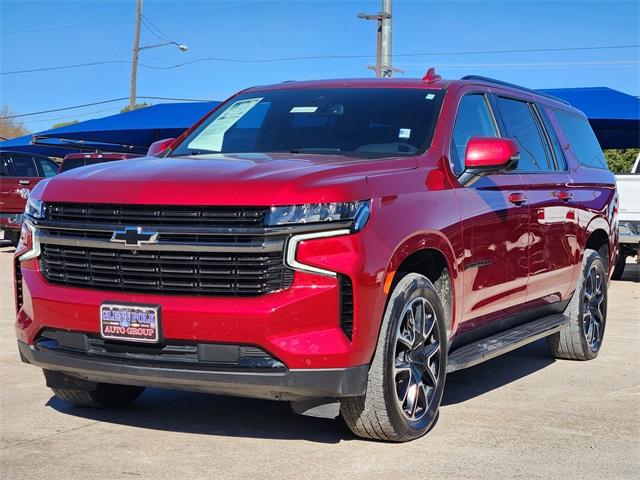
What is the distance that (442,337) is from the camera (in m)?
5.12

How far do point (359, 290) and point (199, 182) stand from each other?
889mm

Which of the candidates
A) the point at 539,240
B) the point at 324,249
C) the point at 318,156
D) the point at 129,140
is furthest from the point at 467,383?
the point at 129,140

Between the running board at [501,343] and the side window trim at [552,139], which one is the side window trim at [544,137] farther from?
the running board at [501,343]

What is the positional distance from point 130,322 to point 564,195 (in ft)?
12.1

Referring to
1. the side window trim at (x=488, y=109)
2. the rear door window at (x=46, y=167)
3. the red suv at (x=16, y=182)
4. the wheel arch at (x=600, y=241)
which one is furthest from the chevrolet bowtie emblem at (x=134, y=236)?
the rear door window at (x=46, y=167)

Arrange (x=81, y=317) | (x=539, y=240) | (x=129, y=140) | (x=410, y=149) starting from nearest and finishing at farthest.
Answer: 1. (x=81, y=317)
2. (x=410, y=149)
3. (x=539, y=240)
4. (x=129, y=140)

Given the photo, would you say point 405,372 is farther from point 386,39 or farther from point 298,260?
point 386,39

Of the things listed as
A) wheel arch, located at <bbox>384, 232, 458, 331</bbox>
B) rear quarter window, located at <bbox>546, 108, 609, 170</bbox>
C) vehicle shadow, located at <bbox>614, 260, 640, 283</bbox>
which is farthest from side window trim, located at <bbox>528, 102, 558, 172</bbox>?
vehicle shadow, located at <bbox>614, 260, 640, 283</bbox>

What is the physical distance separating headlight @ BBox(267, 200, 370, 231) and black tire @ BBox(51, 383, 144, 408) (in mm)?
1775

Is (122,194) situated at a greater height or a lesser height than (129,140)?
greater

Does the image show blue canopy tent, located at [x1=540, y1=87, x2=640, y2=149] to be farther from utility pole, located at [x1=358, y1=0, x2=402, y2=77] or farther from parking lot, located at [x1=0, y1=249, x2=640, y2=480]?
parking lot, located at [x1=0, y1=249, x2=640, y2=480]

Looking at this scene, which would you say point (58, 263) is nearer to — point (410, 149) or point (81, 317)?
point (81, 317)

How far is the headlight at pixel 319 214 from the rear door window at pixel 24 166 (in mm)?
16203

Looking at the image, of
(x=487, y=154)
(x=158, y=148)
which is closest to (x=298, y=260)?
(x=487, y=154)
